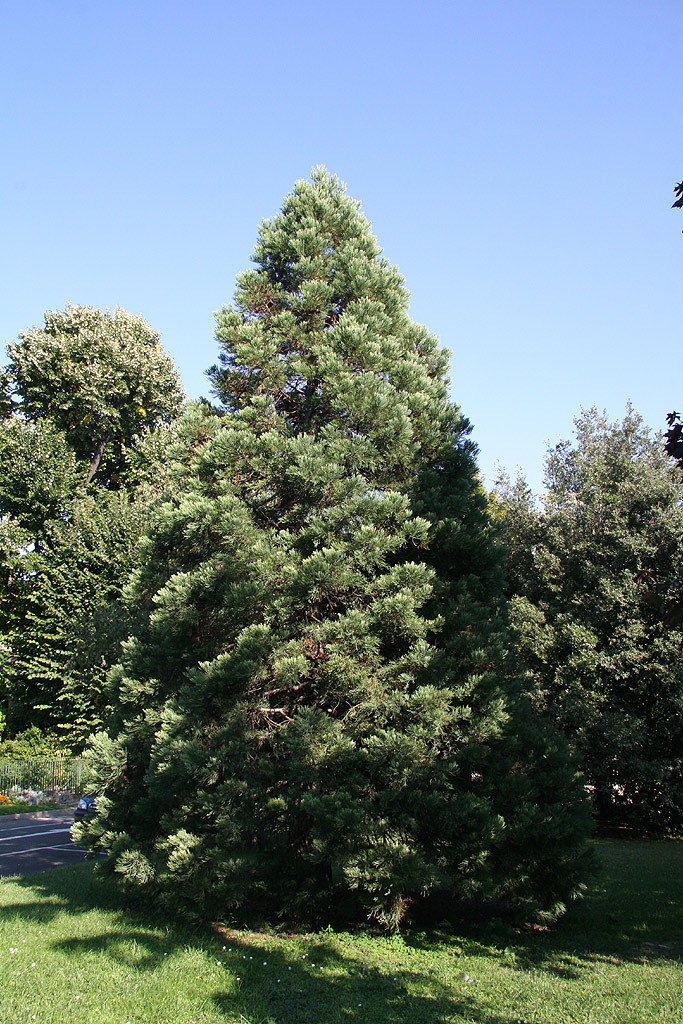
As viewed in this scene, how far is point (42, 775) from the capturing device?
75.6 ft

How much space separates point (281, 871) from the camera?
7754mm

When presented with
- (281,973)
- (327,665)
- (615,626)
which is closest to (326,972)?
(281,973)

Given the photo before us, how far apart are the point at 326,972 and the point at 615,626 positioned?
1292 cm

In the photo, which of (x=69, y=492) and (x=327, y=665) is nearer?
(x=327, y=665)

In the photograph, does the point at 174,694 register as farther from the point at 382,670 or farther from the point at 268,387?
the point at 268,387

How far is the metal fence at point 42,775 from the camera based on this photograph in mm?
22656

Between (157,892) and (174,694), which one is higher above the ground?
(174,694)

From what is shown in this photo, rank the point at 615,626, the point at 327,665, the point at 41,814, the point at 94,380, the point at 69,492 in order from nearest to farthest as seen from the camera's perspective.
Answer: the point at 327,665
the point at 615,626
the point at 41,814
the point at 69,492
the point at 94,380

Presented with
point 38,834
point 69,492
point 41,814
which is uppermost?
point 69,492

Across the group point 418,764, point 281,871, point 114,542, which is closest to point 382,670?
point 418,764

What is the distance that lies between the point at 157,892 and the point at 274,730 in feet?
7.49

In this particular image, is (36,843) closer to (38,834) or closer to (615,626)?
(38,834)

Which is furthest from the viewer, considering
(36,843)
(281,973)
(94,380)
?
(94,380)

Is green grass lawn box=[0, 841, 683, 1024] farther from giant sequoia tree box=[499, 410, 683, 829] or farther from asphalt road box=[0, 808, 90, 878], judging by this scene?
giant sequoia tree box=[499, 410, 683, 829]
